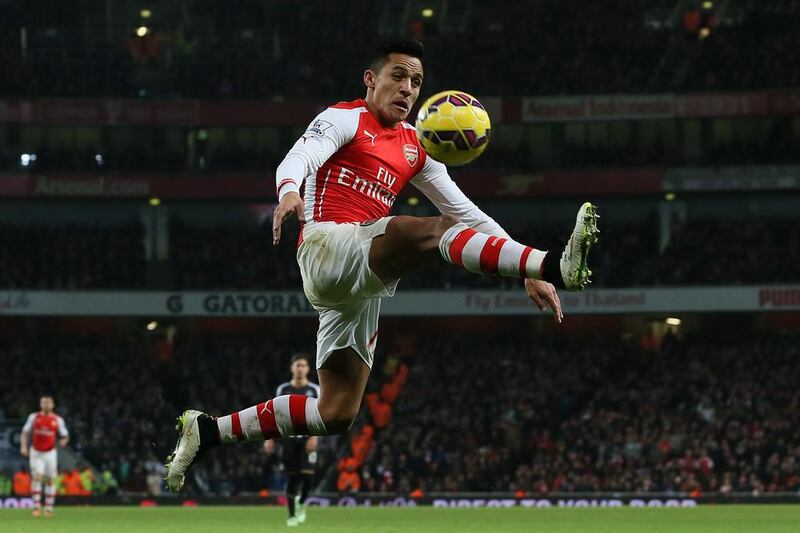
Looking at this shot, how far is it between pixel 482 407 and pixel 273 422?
1000 inches

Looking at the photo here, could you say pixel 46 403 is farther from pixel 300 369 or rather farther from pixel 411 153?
pixel 411 153

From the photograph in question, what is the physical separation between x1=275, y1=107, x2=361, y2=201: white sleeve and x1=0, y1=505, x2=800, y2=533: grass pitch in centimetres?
741

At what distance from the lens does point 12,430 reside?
33062mm

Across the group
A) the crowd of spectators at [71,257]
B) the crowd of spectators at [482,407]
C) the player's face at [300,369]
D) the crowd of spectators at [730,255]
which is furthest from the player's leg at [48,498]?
the crowd of spectators at [730,255]

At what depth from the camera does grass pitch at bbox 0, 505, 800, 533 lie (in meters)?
16.3

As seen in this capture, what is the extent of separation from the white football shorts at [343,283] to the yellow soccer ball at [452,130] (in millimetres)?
653

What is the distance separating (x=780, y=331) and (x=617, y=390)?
6.93m

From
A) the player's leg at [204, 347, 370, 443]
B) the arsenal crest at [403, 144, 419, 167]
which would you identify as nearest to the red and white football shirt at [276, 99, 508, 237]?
the arsenal crest at [403, 144, 419, 167]

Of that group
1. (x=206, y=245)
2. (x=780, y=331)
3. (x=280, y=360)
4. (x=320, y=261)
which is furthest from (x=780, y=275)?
(x=320, y=261)

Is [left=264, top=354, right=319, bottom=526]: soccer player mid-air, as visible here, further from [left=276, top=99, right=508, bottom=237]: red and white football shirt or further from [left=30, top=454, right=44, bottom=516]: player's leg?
[left=276, top=99, right=508, bottom=237]: red and white football shirt

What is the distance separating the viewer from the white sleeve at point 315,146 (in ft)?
26.8

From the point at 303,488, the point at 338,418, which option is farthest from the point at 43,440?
the point at 338,418

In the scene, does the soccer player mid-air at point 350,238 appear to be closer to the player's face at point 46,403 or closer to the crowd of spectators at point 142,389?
the player's face at point 46,403

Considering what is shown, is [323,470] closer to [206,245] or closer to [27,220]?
[206,245]
